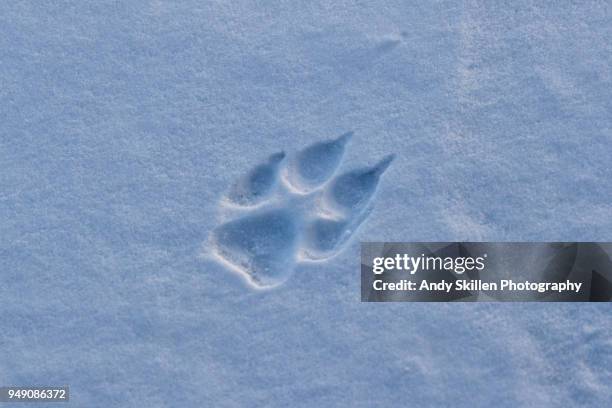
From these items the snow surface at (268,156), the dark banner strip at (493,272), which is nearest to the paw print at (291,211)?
the snow surface at (268,156)

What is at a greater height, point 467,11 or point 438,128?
point 467,11

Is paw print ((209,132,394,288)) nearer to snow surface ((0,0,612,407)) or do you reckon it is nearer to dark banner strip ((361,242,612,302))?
snow surface ((0,0,612,407))

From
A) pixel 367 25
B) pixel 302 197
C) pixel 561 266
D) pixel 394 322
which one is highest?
pixel 367 25

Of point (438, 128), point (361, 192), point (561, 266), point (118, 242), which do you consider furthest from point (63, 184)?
point (561, 266)

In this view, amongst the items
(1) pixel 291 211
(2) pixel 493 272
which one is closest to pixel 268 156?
(1) pixel 291 211

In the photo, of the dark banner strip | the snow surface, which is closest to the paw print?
the snow surface

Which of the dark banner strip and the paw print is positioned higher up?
the paw print

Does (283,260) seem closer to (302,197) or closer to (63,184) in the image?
(302,197)

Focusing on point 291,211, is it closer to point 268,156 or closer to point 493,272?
point 268,156
